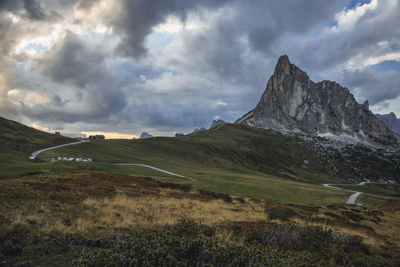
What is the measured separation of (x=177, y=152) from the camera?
137m

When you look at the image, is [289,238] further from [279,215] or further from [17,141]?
[17,141]

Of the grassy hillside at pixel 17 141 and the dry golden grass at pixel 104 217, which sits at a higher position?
the grassy hillside at pixel 17 141

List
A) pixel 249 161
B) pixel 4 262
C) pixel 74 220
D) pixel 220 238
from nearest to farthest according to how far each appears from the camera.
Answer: pixel 4 262 < pixel 220 238 < pixel 74 220 < pixel 249 161

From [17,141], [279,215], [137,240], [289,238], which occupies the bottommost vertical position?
[279,215]

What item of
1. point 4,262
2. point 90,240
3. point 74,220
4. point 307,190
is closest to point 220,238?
point 90,240

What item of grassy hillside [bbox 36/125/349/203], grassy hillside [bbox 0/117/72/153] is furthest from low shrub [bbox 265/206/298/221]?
grassy hillside [bbox 0/117/72/153]

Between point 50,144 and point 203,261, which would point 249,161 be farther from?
point 203,261

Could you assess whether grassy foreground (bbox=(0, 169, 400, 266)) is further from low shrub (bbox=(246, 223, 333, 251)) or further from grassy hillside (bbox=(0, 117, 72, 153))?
grassy hillside (bbox=(0, 117, 72, 153))

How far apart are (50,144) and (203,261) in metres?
106

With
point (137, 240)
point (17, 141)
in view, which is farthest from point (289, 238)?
point (17, 141)

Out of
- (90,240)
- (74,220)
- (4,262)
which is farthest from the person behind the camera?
(74,220)

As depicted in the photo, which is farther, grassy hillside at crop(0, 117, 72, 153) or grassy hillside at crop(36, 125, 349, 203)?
grassy hillside at crop(0, 117, 72, 153)

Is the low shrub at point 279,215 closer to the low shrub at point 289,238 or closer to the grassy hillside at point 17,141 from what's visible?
the low shrub at point 289,238

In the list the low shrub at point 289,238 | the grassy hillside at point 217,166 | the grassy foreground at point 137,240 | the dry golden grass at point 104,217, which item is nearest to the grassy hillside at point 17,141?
the grassy hillside at point 217,166
